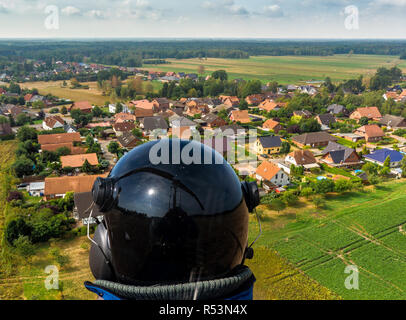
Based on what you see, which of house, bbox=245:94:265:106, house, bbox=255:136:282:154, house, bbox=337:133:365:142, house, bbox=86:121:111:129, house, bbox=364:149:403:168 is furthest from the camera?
house, bbox=245:94:265:106

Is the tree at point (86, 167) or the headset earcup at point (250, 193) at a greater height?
the headset earcup at point (250, 193)

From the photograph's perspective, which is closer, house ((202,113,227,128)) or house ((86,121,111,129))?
house ((86,121,111,129))

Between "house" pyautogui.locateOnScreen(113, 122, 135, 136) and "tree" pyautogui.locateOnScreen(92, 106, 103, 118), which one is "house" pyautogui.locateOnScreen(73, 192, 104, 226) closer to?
"house" pyautogui.locateOnScreen(113, 122, 135, 136)

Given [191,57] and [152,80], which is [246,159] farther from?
[191,57]

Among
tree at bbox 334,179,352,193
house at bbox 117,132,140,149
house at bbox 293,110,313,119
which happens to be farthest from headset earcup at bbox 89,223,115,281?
house at bbox 293,110,313,119

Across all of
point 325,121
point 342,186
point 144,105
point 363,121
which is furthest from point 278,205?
point 144,105

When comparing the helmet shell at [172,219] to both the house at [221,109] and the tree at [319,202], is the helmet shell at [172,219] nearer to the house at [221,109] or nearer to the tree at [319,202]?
the tree at [319,202]


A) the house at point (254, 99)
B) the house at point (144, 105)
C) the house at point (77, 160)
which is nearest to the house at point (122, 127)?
the house at point (77, 160)
